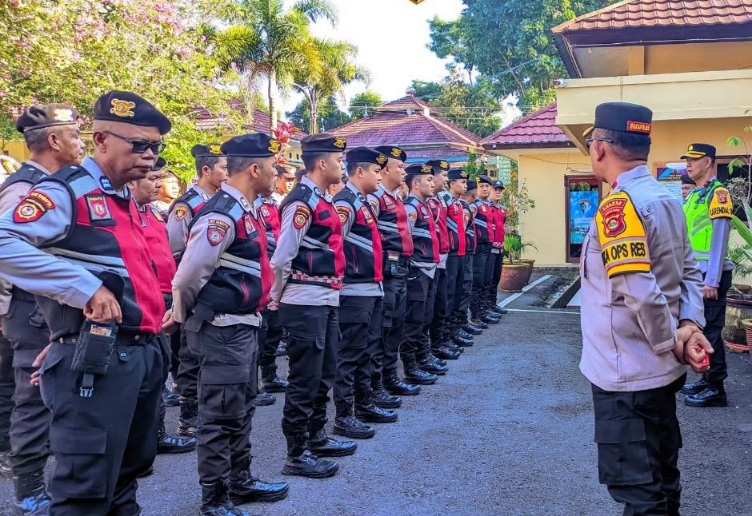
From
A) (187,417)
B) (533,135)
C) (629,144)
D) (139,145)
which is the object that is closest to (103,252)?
(139,145)

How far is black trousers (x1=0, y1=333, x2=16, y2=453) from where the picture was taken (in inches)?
187

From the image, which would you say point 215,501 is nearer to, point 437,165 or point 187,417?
point 187,417

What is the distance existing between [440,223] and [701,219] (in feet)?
10.4

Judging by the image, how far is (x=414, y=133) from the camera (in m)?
32.5

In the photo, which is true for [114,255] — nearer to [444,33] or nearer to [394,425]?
[394,425]

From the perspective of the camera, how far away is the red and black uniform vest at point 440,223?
8.43 m

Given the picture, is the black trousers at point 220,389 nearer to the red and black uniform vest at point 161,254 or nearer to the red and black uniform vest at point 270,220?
the red and black uniform vest at point 161,254

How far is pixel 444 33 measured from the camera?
37.0m

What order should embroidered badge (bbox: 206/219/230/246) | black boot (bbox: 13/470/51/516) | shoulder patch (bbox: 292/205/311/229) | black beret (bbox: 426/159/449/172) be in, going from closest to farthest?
embroidered badge (bbox: 206/219/230/246) → black boot (bbox: 13/470/51/516) → shoulder patch (bbox: 292/205/311/229) → black beret (bbox: 426/159/449/172)

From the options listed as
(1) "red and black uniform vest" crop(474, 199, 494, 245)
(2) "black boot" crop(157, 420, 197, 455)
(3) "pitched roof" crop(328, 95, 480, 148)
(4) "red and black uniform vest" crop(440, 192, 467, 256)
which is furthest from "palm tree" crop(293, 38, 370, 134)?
(2) "black boot" crop(157, 420, 197, 455)

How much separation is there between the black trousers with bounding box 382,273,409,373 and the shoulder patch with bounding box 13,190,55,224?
3844mm

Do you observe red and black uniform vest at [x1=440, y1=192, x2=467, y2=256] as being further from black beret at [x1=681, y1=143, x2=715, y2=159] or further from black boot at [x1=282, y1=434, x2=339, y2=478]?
black boot at [x1=282, y1=434, x2=339, y2=478]

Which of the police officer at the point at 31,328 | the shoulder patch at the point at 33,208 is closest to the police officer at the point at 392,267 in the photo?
the police officer at the point at 31,328

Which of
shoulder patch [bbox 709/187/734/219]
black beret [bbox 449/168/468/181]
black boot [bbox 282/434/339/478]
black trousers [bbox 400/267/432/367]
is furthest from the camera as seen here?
black beret [bbox 449/168/468/181]
